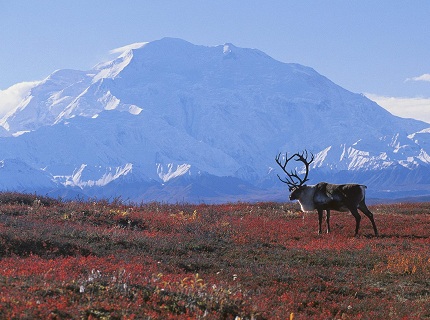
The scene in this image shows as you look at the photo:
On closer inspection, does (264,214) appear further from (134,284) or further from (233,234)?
(134,284)

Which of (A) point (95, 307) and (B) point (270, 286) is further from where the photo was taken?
(B) point (270, 286)

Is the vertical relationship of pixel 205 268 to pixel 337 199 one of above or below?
below

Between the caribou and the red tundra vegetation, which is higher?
the caribou

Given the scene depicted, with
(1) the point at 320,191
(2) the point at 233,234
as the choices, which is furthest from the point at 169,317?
(1) the point at 320,191

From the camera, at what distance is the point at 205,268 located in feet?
55.6

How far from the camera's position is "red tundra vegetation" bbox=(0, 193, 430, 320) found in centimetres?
1159

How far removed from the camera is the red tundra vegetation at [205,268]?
11594 mm

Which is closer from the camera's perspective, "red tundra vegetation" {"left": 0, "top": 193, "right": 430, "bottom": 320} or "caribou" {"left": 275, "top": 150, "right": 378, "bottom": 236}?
"red tundra vegetation" {"left": 0, "top": 193, "right": 430, "bottom": 320}

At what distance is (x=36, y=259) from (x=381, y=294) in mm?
8310

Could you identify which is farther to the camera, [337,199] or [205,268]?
[337,199]

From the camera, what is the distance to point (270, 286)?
1495 cm

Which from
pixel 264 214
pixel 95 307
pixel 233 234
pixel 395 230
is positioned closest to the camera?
pixel 95 307

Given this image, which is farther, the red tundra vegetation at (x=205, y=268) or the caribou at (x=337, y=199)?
the caribou at (x=337, y=199)

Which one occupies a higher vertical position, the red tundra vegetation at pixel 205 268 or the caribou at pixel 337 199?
the caribou at pixel 337 199
